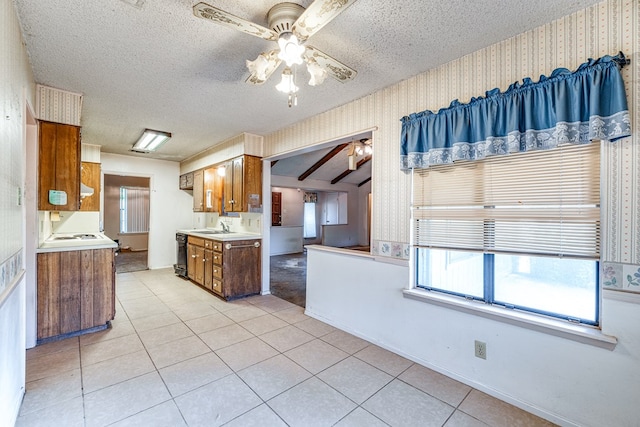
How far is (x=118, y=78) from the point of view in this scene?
2.53 meters

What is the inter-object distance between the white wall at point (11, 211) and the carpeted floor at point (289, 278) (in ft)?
8.94

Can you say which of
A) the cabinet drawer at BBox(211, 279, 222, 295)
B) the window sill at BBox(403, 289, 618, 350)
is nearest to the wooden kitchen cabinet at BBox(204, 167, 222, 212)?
the cabinet drawer at BBox(211, 279, 222, 295)

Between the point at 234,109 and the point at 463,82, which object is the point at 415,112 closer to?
the point at 463,82

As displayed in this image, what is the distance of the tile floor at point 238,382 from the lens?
1771 millimetres

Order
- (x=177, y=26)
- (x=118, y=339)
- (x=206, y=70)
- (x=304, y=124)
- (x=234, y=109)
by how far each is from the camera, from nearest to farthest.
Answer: (x=177, y=26) → (x=206, y=70) → (x=118, y=339) → (x=234, y=109) → (x=304, y=124)

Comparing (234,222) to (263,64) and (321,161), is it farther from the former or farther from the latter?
(263,64)

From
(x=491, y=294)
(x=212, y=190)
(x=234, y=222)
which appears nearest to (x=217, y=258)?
(x=234, y=222)

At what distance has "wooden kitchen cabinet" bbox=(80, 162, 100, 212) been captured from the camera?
15.9 ft

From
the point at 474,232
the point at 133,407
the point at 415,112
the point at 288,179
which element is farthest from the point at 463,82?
the point at 288,179

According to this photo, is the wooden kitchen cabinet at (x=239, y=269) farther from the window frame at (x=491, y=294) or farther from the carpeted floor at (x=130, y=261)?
the carpeted floor at (x=130, y=261)

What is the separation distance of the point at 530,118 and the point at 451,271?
4.06 feet

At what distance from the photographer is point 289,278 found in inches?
221

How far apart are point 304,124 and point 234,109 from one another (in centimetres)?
88

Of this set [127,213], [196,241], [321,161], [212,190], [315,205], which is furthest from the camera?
[315,205]
